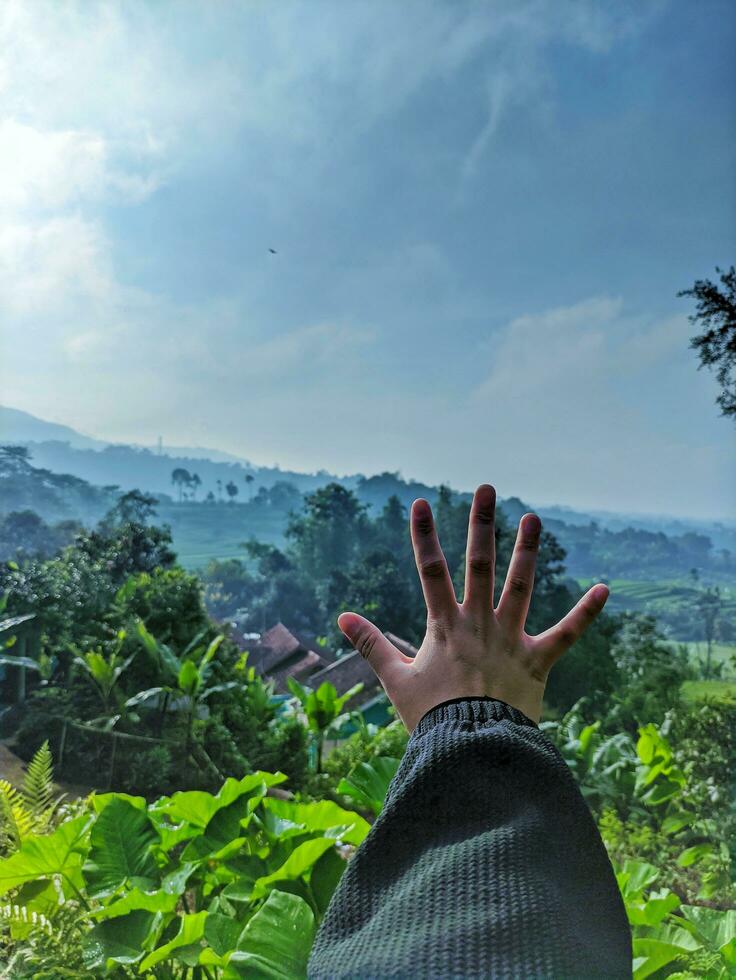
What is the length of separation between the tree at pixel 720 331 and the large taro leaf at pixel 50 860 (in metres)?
1.54

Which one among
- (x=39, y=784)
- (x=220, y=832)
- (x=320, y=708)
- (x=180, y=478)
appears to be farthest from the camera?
(x=180, y=478)

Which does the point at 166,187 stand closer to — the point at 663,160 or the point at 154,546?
the point at 154,546

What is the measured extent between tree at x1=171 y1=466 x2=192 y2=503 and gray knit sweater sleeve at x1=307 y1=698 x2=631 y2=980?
4.50 feet

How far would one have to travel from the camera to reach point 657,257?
5.60 ft

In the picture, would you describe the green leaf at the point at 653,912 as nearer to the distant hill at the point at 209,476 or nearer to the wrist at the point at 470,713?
the wrist at the point at 470,713

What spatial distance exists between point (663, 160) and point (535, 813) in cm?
172

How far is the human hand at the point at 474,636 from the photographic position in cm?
40

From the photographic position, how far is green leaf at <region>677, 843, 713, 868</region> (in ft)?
4.66

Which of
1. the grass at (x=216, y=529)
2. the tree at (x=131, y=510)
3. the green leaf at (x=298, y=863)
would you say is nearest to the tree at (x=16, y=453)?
the tree at (x=131, y=510)

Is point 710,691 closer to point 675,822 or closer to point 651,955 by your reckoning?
point 675,822

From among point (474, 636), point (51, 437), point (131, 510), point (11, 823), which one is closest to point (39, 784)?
point (11, 823)

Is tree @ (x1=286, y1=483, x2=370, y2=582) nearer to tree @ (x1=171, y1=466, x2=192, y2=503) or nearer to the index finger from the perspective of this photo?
tree @ (x1=171, y1=466, x2=192, y2=503)

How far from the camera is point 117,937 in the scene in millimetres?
690

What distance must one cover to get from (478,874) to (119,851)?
0.62m
